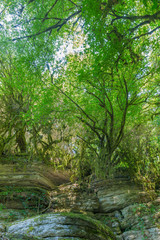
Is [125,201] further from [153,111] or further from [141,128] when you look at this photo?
[153,111]

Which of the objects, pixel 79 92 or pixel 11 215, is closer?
pixel 11 215

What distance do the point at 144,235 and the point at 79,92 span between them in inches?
250

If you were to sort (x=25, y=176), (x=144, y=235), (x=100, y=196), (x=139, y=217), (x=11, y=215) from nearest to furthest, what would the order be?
(x=144, y=235) → (x=139, y=217) → (x=11, y=215) → (x=100, y=196) → (x=25, y=176)

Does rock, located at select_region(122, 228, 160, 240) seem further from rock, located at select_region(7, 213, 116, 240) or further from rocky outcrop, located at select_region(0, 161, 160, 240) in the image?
rock, located at select_region(7, 213, 116, 240)

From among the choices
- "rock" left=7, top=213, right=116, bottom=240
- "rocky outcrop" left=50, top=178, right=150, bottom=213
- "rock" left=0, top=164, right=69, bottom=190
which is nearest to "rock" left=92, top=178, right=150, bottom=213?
"rocky outcrop" left=50, top=178, right=150, bottom=213

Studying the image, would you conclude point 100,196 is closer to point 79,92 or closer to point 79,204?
point 79,204

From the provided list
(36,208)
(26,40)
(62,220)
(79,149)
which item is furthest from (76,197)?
(26,40)

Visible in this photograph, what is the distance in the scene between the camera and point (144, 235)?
578 centimetres

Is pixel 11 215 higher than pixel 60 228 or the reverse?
the reverse

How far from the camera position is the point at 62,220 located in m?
4.45

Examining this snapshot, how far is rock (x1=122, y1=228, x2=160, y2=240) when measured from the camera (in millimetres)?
5641

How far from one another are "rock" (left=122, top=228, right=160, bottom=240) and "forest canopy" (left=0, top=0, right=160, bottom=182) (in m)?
2.25

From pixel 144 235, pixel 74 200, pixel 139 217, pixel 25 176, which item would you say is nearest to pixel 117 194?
pixel 139 217

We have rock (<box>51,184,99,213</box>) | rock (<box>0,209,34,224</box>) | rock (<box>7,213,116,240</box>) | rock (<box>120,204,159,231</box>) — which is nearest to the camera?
rock (<box>7,213,116,240</box>)
